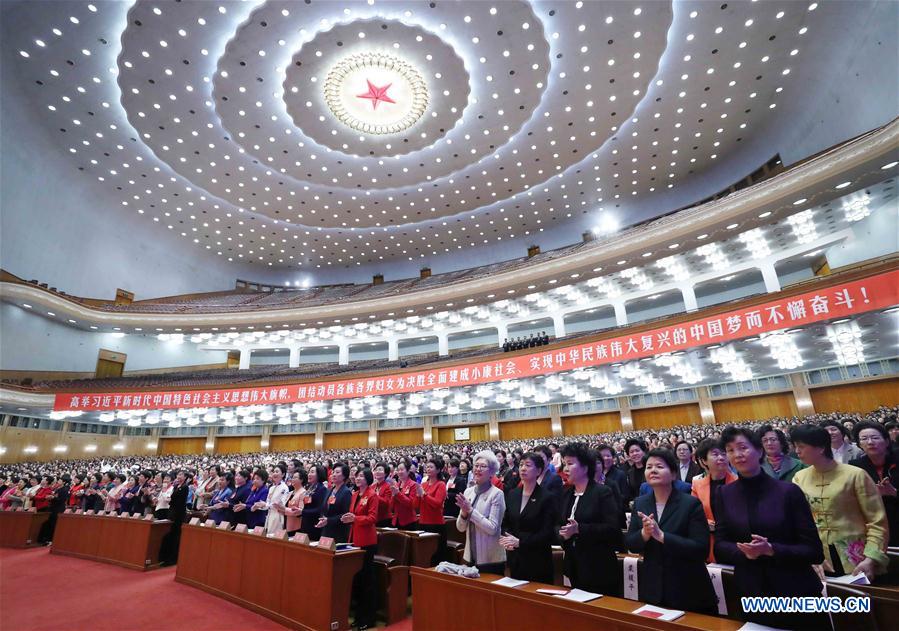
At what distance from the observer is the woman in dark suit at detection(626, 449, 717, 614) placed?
5.66 feet

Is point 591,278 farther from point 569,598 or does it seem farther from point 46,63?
point 46,63

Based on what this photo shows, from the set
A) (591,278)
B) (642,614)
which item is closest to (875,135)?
(591,278)

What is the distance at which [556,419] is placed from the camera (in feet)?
49.4

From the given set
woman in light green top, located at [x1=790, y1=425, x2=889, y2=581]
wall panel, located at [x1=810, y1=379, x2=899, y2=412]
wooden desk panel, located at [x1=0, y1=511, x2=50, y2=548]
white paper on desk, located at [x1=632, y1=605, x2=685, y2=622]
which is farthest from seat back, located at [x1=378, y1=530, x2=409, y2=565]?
wall panel, located at [x1=810, y1=379, x2=899, y2=412]

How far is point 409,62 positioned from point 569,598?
13.1 m

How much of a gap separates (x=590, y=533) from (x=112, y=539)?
618 cm

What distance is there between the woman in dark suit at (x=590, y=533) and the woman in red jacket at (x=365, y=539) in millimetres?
1656

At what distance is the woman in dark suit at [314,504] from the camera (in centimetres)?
372

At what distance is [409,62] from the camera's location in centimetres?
1165

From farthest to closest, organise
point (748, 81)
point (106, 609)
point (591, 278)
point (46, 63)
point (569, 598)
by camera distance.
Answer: point (591, 278) → point (748, 81) → point (46, 63) → point (106, 609) → point (569, 598)

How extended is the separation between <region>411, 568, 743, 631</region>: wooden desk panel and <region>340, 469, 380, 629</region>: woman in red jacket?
1018 millimetres

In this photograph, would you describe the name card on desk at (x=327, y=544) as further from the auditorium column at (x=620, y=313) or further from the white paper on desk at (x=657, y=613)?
the auditorium column at (x=620, y=313)

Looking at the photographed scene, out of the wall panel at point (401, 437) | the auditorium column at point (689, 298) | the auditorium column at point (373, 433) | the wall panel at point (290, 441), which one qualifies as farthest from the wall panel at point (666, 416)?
the wall panel at point (290, 441)

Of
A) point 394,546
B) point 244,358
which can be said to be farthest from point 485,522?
point 244,358
